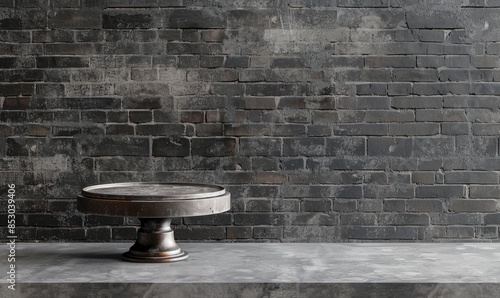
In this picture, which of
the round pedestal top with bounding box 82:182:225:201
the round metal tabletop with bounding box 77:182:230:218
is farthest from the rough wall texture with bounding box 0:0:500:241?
the round metal tabletop with bounding box 77:182:230:218

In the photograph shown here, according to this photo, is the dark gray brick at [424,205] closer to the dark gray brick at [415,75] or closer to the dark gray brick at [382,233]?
the dark gray brick at [382,233]

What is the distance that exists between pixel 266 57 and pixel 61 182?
4.74 ft

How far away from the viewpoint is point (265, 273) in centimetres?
290

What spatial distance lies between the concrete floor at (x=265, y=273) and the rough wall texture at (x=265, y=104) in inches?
19.2

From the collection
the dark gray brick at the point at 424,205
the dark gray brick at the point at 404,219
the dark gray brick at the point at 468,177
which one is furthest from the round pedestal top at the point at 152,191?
the dark gray brick at the point at 468,177

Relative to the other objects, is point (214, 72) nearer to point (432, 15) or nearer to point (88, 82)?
point (88, 82)

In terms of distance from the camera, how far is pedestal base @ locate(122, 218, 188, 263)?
10.0 ft

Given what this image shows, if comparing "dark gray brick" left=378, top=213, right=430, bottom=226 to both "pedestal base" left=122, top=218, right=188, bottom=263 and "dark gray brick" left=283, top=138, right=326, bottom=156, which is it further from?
"pedestal base" left=122, top=218, right=188, bottom=263

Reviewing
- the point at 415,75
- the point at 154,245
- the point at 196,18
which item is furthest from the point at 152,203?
the point at 415,75

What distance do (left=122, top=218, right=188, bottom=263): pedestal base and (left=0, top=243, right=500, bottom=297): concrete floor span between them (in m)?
0.05

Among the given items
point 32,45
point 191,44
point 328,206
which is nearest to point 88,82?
point 32,45

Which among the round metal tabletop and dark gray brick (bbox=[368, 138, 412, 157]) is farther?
dark gray brick (bbox=[368, 138, 412, 157])

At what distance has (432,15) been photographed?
3857 millimetres

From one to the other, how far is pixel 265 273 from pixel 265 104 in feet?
4.19
